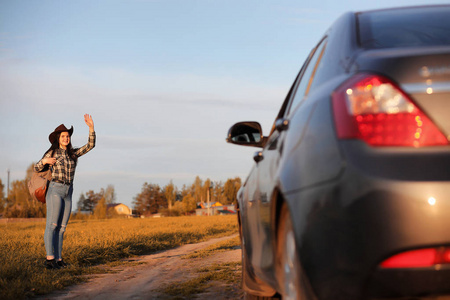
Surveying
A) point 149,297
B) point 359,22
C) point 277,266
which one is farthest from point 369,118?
point 149,297

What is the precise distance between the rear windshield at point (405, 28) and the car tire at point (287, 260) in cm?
88

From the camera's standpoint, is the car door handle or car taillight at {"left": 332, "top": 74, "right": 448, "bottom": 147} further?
the car door handle

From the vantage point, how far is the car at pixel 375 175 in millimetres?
1749

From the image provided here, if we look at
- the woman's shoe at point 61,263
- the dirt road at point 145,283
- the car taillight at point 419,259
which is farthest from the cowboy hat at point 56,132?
the car taillight at point 419,259

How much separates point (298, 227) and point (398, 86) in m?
0.67

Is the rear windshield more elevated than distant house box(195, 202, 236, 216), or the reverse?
the rear windshield

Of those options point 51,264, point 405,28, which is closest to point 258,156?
point 405,28

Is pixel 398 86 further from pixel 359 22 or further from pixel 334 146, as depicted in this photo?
pixel 359 22

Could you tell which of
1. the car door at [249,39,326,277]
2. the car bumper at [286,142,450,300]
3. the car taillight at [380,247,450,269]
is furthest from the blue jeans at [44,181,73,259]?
the car taillight at [380,247,450,269]

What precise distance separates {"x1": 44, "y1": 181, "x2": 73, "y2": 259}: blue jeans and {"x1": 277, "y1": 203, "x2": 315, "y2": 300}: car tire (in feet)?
19.6

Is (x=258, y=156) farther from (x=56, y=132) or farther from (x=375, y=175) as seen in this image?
(x=56, y=132)

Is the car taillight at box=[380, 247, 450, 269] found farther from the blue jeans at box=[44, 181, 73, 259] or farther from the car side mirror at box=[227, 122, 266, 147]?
the blue jeans at box=[44, 181, 73, 259]

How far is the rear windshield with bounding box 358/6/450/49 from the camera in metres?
2.31

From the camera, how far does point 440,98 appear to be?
1.88 m
